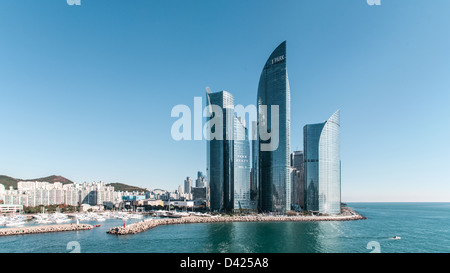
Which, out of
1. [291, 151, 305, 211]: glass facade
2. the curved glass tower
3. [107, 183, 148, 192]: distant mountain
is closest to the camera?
the curved glass tower

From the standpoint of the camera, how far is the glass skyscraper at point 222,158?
1911 inches

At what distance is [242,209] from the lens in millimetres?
46312

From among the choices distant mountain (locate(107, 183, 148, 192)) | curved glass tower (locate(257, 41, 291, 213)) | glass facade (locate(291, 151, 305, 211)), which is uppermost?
curved glass tower (locate(257, 41, 291, 213))

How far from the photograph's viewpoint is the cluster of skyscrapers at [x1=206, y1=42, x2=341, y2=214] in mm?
45844

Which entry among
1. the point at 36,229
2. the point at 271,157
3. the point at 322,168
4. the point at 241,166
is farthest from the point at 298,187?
the point at 36,229

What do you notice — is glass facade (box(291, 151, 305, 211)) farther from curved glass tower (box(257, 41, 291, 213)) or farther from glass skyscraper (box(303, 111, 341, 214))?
curved glass tower (box(257, 41, 291, 213))

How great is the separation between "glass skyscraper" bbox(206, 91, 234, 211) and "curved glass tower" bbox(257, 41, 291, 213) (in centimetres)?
579

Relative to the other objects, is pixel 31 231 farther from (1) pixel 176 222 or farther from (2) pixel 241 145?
(2) pixel 241 145

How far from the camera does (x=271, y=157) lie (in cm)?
4775

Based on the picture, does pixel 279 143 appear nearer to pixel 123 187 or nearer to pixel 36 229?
pixel 36 229

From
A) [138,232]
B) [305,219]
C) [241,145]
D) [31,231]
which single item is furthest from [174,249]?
[241,145]

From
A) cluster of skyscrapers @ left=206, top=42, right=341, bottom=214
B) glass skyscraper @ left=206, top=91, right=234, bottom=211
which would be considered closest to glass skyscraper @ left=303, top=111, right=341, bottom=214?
cluster of skyscrapers @ left=206, top=42, right=341, bottom=214
